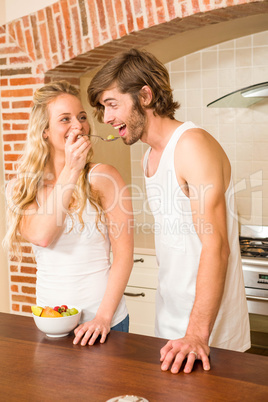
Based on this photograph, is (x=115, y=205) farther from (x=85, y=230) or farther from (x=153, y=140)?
(x=153, y=140)

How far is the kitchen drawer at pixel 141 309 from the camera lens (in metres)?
3.37

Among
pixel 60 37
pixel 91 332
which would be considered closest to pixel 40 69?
pixel 60 37

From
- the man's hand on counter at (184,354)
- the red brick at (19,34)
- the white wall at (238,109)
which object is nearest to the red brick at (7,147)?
the red brick at (19,34)

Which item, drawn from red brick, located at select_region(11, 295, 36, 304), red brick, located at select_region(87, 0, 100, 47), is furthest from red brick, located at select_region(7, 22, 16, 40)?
red brick, located at select_region(11, 295, 36, 304)

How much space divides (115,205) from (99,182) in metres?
0.11

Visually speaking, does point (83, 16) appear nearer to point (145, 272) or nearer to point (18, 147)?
point (18, 147)

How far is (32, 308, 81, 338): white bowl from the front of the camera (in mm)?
1589

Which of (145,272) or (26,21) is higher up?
(26,21)

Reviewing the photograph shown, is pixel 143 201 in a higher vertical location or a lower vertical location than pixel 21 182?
lower

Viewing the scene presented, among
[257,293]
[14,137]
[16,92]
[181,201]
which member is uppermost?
[16,92]

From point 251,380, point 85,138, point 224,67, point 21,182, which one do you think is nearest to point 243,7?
point 224,67

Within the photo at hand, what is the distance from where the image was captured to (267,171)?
3.63 metres

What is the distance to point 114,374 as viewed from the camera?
136 centimetres

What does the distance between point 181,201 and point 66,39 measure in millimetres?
1858
